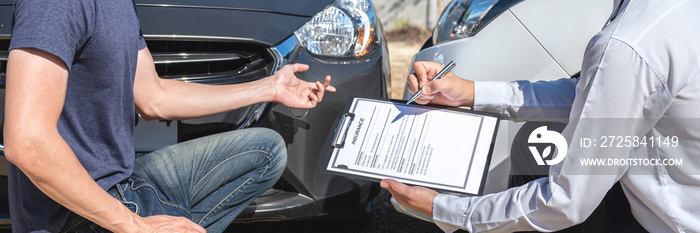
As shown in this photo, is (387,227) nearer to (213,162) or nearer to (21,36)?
(213,162)

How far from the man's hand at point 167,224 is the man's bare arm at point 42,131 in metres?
0.13

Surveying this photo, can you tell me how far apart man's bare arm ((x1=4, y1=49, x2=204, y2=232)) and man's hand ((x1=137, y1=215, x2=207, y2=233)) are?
0.13 metres

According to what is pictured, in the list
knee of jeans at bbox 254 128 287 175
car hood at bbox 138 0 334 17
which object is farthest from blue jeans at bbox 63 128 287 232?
car hood at bbox 138 0 334 17

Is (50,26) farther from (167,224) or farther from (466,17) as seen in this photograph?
(466,17)

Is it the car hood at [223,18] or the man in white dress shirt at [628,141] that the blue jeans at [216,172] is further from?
the man in white dress shirt at [628,141]

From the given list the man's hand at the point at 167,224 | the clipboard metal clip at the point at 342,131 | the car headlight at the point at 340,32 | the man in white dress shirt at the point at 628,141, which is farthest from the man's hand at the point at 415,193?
the car headlight at the point at 340,32

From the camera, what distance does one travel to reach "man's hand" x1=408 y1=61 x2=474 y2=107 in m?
2.04

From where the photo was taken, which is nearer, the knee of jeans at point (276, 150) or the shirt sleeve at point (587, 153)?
the shirt sleeve at point (587, 153)

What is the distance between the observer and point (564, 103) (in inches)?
81.3

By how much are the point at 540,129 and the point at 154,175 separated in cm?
109

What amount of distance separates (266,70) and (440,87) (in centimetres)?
60

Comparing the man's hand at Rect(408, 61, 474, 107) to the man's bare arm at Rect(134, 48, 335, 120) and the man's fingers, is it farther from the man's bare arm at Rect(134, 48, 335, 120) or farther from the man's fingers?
the man's bare arm at Rect(134, 48, 335, 120)

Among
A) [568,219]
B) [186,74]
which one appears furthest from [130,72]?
[568,219]

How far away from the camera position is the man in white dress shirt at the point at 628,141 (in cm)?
146
